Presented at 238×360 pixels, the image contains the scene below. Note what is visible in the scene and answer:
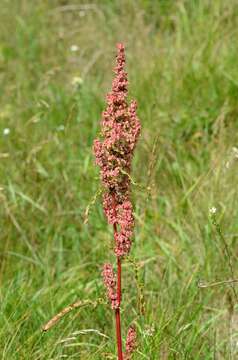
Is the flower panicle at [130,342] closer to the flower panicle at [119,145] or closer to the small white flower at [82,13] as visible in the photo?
the flower panicle at [119,145]

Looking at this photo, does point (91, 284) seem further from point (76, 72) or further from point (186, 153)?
point (76, 72)

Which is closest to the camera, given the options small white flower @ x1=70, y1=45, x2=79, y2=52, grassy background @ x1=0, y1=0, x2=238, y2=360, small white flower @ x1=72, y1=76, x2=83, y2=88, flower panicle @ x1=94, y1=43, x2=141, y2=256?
flower panicle @ x1=94, y1=43, x2=141, y2=256

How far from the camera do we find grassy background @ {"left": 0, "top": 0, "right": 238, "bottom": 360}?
105 inches

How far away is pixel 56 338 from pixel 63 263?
2.30 feet

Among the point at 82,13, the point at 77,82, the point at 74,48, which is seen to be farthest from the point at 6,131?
the point at 82,13

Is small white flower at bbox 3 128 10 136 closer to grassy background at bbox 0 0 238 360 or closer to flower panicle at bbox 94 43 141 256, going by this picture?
grassy background at bbox 0 0 238 360

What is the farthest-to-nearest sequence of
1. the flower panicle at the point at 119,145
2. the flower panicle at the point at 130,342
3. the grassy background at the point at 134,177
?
the grassy background at the point at 134,177, the flower panicle at the point at 130,342, the flower panicle at the point at 119,145

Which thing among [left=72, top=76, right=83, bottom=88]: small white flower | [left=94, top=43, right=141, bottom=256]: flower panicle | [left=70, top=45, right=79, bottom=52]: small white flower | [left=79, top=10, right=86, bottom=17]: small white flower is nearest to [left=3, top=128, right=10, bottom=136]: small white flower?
[left=72, top=76, right=83, bottom=88]: small white flower

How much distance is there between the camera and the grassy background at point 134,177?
267 cm

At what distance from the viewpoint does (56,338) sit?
2600 millimetres

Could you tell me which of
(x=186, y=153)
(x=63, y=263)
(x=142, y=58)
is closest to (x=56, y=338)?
(x=63, y=263)

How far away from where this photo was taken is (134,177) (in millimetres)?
3691

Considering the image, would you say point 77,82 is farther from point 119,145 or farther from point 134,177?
point 119,145

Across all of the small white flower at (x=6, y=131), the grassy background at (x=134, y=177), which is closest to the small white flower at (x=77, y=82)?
the grassy background at (x=134, y=177)
